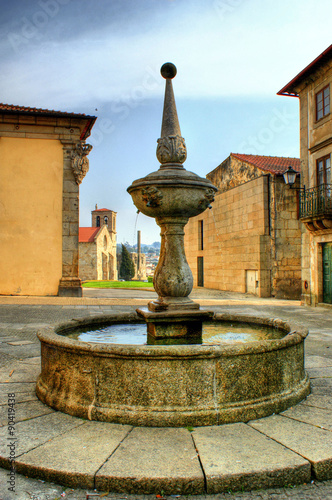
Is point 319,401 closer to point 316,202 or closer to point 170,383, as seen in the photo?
point 170,383

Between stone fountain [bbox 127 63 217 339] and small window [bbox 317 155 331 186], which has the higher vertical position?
small window [bbox 317 155 331 186]

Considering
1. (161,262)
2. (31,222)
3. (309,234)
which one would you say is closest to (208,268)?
(309,234)

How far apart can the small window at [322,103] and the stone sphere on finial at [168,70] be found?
34.4ft

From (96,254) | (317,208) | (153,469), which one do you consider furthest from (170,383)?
(96,254)

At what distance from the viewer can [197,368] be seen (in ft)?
10.8

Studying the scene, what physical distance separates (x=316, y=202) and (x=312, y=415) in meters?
11.5

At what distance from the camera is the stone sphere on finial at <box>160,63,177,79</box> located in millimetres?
4879

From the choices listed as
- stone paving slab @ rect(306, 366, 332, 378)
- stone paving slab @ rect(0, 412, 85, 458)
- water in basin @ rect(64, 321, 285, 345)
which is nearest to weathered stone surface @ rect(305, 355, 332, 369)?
stone paving slab @ rect(306, 366, 332, 378)

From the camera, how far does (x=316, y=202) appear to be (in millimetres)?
13875

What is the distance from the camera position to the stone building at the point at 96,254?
62.9 metres

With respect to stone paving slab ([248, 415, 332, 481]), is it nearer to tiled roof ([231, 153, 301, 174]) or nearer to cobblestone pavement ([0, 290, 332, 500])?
cobblestone pavement ([0, 290, 332, 500])

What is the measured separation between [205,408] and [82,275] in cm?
5994

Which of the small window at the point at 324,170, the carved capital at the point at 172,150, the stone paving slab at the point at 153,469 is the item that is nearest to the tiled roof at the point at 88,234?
the small window at the point at 324,170

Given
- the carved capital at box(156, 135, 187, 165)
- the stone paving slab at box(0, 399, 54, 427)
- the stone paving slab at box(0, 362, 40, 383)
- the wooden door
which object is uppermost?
the carved capital at box(156, 135, 187, 165)
